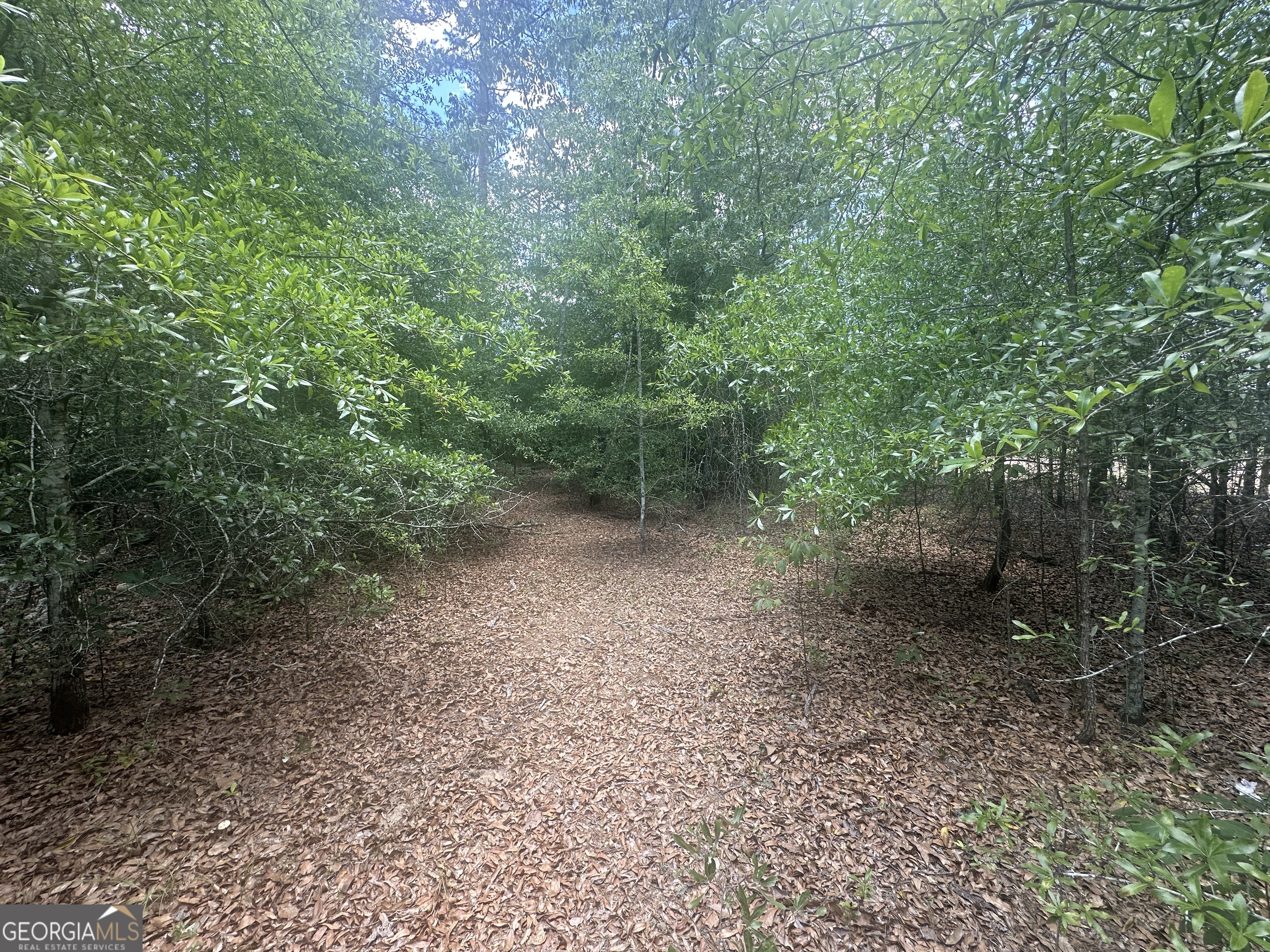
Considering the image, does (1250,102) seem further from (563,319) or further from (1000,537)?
(563,319)

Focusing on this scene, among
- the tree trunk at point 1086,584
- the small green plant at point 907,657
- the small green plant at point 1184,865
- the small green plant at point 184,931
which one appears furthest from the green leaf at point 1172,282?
the small green plant at point 184,931

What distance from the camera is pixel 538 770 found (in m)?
3.11

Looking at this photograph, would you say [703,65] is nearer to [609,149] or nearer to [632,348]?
[632,348]

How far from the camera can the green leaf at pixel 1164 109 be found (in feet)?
2.92

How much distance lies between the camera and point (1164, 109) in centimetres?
95

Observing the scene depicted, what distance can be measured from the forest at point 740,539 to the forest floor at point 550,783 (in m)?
0.03

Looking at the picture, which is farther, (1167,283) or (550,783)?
(550,783)

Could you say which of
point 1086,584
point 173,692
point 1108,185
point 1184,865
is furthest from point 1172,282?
point 173,692

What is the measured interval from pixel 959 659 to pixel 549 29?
44.8ft

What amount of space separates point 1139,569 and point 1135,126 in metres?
2.88

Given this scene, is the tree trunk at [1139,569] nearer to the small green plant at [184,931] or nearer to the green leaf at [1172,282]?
the green leaf at [1172,282]

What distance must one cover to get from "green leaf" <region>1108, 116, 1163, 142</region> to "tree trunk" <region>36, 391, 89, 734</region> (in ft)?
13.7

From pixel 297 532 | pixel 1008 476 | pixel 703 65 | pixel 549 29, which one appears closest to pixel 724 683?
pixel 1008 476

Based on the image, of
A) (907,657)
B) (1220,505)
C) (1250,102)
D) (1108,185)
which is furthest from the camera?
(907,657)
